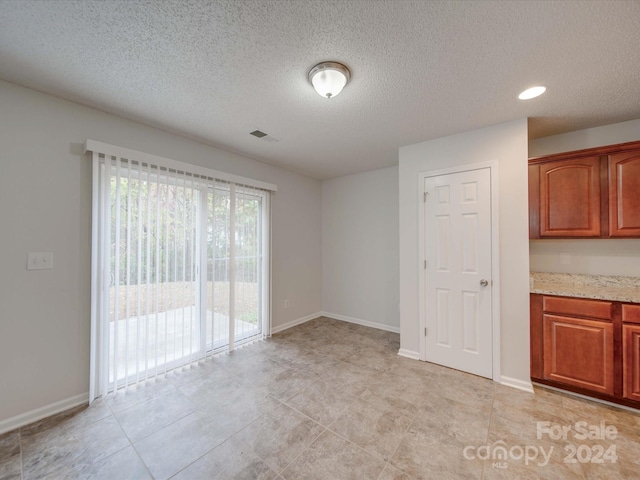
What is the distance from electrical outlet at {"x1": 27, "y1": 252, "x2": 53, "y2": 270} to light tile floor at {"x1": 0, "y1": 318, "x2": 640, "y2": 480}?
1183mm

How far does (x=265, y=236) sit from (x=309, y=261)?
1122 mm

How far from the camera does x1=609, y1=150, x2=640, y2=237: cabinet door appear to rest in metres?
2.11

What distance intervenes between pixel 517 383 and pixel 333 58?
126 inches

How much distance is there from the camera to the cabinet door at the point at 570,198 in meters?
2.26

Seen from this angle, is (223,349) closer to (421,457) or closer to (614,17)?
(421,457)

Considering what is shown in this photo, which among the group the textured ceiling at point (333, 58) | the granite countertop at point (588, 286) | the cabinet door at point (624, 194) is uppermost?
the textured ceiling at point (333, 58)

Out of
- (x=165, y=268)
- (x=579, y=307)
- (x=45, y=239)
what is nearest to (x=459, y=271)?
(x=579, y=307)

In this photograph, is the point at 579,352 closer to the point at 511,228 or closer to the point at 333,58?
the point at 511,228

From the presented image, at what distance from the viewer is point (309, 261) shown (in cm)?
449

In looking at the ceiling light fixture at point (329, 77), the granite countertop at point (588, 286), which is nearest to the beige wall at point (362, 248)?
the granite countertop at point (588, 286)

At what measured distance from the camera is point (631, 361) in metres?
1.96

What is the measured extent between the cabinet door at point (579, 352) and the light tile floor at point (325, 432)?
0.57ft

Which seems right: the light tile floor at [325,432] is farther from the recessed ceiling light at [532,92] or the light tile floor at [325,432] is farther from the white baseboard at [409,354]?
the recessed ceiling light at [532,92]

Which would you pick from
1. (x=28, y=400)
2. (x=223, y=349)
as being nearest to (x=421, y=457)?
(x=223, y=349)
